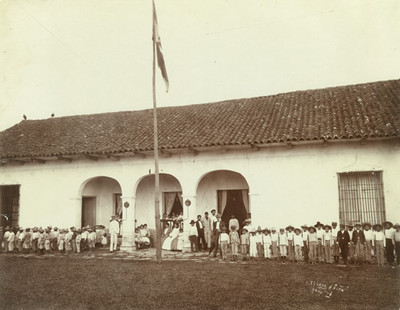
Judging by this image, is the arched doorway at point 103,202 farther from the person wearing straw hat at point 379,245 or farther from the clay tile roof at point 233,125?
the person wearing straw hat at point 379,245

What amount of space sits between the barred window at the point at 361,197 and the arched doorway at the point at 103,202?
30.7ft

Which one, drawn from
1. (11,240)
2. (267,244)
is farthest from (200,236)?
(11,240)

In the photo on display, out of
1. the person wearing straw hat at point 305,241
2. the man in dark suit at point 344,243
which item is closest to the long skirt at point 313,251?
Answer: the person wearing straw hat at point 305,241

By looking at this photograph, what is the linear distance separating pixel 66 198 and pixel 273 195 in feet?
27.1

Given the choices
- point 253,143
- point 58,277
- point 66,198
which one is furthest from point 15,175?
point 253,143

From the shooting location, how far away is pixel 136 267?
10086mm

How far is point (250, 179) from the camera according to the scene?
13.1m

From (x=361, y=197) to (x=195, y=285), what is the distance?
681cm

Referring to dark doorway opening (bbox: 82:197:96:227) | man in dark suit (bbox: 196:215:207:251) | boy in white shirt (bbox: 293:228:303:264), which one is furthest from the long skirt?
dark doorway opening (bbox: 82:197:96:227)

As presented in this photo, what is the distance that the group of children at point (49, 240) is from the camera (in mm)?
14305

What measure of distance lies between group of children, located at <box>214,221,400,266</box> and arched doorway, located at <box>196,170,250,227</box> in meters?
2.88

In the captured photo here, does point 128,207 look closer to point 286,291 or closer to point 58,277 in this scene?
point 58,277

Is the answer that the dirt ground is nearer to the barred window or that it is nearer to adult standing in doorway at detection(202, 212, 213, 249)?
the barred window

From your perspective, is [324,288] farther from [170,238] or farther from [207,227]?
[170,238]
